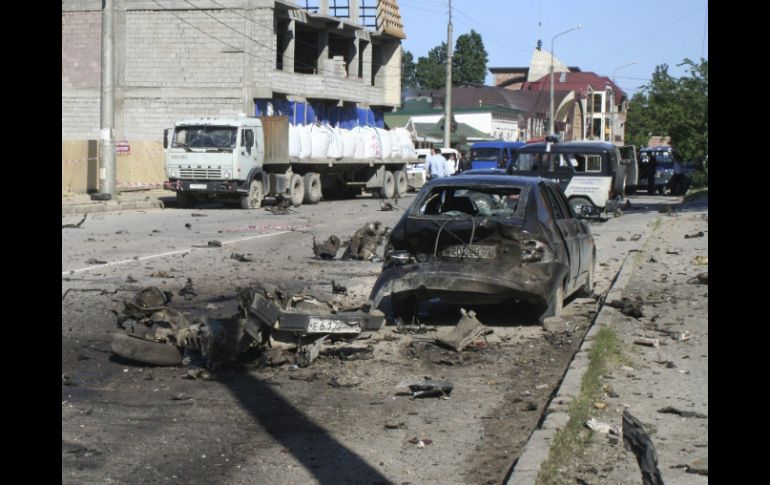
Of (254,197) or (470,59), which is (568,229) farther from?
(470,59)

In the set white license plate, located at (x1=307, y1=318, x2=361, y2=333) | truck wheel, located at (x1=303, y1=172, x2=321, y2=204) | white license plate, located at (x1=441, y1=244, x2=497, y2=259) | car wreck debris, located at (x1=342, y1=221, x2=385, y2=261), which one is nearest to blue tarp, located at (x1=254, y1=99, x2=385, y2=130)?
truck wheel, located at (x1=303, y1=172, x2=321, y2=204)

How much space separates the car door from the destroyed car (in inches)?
6.2

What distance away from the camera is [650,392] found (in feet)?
23.7

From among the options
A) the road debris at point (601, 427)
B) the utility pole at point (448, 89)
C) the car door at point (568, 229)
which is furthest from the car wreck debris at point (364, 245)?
the utility pole at point (448, 89)

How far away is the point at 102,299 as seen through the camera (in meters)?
10.8

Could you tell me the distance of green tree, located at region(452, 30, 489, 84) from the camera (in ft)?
437

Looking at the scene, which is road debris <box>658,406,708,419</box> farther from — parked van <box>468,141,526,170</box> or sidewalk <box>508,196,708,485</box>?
parked van <box>468,141,526,170</box>

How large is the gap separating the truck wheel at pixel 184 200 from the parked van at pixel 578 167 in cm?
988

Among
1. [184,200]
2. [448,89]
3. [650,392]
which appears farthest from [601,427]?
[448,89]

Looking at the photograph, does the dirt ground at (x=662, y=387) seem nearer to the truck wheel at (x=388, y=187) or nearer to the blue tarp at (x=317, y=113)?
the truck wheel at (x=388, y=187)

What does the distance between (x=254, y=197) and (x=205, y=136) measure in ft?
7.59

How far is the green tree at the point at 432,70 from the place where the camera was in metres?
136

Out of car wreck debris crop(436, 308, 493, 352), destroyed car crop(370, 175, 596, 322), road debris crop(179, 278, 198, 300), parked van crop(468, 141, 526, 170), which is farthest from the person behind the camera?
parked van crop(468, 141, 526, 170)
